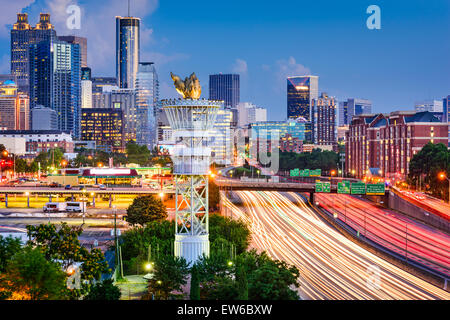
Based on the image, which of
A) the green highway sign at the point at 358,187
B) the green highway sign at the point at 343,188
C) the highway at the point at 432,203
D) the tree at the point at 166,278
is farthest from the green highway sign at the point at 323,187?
the tree at the point at 166,278

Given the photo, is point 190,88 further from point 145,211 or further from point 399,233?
point 399,233

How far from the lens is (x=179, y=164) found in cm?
3356

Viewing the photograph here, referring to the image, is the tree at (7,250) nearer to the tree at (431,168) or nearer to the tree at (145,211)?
the tree at (145,211)

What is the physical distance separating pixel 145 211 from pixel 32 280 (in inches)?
1442

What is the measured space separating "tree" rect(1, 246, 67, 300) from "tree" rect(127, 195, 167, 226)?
36135 mm

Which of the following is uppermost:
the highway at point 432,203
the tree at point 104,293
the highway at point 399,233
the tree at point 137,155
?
the tree at point 137,155

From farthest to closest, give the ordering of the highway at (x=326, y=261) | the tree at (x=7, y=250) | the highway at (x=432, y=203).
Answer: the highway at (x=432, y=203) < the highway at (x=326, y=261) < the tree at (x=7, y=250)

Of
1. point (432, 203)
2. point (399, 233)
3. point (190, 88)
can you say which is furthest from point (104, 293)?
point (432, 203)

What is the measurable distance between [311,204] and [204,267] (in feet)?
202

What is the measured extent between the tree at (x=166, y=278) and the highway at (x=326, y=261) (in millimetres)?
9140

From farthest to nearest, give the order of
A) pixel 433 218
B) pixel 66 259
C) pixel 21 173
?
pixel 21 173, pixel 433 218, pixel 66 259

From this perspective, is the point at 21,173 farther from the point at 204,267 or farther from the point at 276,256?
the point at 204,267

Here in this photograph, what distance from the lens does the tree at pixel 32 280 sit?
841 inches
